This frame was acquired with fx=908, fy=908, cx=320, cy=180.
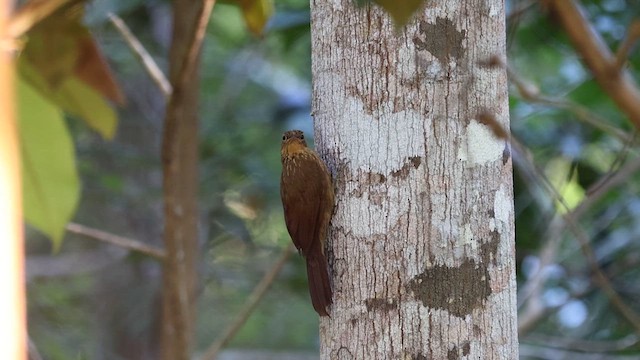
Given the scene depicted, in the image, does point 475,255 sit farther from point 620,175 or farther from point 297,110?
point 297,110

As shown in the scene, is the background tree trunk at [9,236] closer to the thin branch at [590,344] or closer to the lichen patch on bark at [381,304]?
the lichen patch on bark at [381,304]

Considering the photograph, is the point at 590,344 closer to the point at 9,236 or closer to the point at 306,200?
the point at 306,200

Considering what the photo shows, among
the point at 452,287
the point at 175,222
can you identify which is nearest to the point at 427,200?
the point at 452,287

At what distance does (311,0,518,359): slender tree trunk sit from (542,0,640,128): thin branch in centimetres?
102

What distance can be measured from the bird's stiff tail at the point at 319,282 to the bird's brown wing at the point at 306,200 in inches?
1.0

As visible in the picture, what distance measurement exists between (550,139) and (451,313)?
2.43m

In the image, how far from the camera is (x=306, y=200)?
165 centimetres

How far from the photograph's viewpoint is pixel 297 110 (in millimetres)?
3936

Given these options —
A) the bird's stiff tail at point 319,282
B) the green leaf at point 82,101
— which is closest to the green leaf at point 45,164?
the green leaf at point 82,101

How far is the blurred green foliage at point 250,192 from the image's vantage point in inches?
141

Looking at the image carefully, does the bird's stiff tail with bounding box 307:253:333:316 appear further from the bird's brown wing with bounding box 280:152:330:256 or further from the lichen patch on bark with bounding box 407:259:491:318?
the lichen patch on bark with bounding box 407:259:491:318

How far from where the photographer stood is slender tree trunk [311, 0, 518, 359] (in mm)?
1561

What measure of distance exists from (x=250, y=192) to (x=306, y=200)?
93.6 inches

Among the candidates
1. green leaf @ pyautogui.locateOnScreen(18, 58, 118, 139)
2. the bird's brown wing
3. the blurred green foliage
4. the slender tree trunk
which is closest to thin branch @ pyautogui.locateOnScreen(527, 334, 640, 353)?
the blurred green foliage
